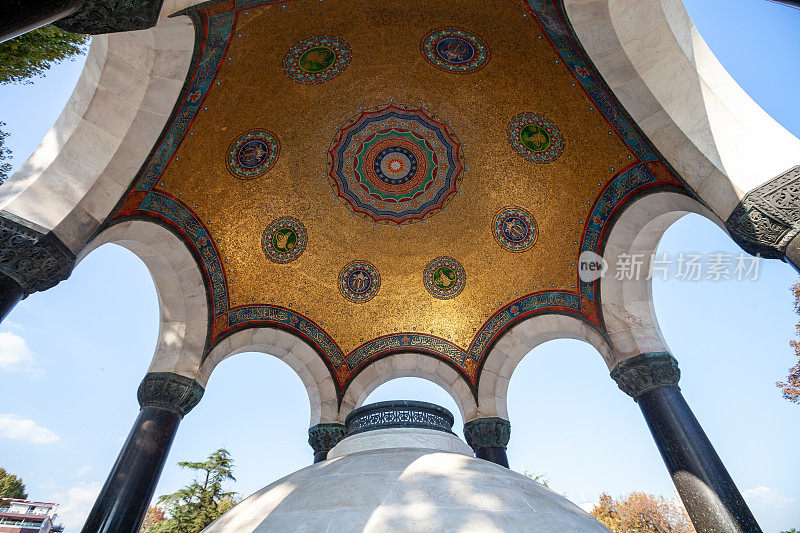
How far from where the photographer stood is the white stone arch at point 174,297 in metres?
5.98

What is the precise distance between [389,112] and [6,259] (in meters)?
4.98

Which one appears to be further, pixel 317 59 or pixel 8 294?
pixel 317 59

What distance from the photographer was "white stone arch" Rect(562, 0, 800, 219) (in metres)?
3.88

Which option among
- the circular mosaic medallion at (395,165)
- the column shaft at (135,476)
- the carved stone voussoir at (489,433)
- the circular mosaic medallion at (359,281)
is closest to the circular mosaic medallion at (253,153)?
the circular mosaic medallion at (395,165)

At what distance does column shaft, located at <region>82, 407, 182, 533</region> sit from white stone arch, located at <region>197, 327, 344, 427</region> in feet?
5.91

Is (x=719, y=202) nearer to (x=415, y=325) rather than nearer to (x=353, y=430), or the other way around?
(x=353, y=430)

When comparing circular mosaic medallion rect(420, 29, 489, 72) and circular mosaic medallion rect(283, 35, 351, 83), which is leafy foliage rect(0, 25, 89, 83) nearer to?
circular mosaic medallion rect(283, 35, 351, 83)

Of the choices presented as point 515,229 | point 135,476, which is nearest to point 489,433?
point 515,229

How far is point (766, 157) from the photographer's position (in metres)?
3.75

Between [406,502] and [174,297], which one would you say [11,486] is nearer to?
[174,297]

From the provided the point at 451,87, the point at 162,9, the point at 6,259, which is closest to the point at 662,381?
the point at 451,87

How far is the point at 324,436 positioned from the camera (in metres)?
7.30

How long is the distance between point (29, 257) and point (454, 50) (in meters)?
5.23

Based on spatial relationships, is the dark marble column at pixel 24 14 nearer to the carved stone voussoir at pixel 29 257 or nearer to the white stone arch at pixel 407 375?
the carved stone voussoir at pixel 29 257
